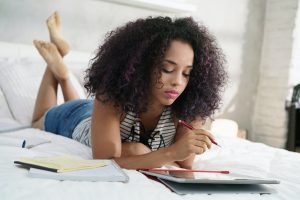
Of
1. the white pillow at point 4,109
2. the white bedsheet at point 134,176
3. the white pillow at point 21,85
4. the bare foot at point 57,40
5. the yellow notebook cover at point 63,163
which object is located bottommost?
the white bedsheet at point 134,176

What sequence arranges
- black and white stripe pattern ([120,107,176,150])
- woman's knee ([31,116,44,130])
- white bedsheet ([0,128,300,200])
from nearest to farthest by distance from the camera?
1. white bedsheet ([0,128,300,200])
2. black and white stripe pattern ([120,107,176,150])
3. woman's knee ([31,116,44,130])


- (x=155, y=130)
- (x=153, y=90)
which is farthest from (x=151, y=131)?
(x=153, y=90)

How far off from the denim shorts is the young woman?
50 cm

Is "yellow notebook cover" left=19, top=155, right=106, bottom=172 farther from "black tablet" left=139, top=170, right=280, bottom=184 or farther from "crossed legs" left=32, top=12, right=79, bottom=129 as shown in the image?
"crossed legs" left=32, top=12, right=79, bottom=129

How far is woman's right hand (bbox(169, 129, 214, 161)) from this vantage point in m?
0.91

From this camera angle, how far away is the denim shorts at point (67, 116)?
1.62 metres

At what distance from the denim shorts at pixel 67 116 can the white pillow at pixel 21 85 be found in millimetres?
199

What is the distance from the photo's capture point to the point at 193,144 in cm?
91

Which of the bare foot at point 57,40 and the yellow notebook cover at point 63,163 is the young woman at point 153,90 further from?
the bare foot at point 57,40

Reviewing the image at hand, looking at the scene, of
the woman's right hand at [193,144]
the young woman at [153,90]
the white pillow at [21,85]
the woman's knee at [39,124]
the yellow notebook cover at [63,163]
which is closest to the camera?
the yellow notebook cover at [63,163]

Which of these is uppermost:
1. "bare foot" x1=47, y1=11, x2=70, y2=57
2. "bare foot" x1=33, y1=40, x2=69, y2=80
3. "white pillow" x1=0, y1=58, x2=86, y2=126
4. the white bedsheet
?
"bare foot" x1=47, y1=11, x2=70, y2=57

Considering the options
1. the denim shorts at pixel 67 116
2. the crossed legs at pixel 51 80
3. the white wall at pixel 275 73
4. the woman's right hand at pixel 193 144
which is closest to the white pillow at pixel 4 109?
the crossed legs at pixel 51 80

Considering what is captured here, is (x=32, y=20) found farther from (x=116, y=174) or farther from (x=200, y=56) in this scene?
(x=116, y=174)

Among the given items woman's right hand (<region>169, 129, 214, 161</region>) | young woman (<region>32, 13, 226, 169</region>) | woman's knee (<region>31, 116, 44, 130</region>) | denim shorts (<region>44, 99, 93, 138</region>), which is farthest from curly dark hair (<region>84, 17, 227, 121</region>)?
woman's knee (<region>31, 116, 44, 130</region>)
